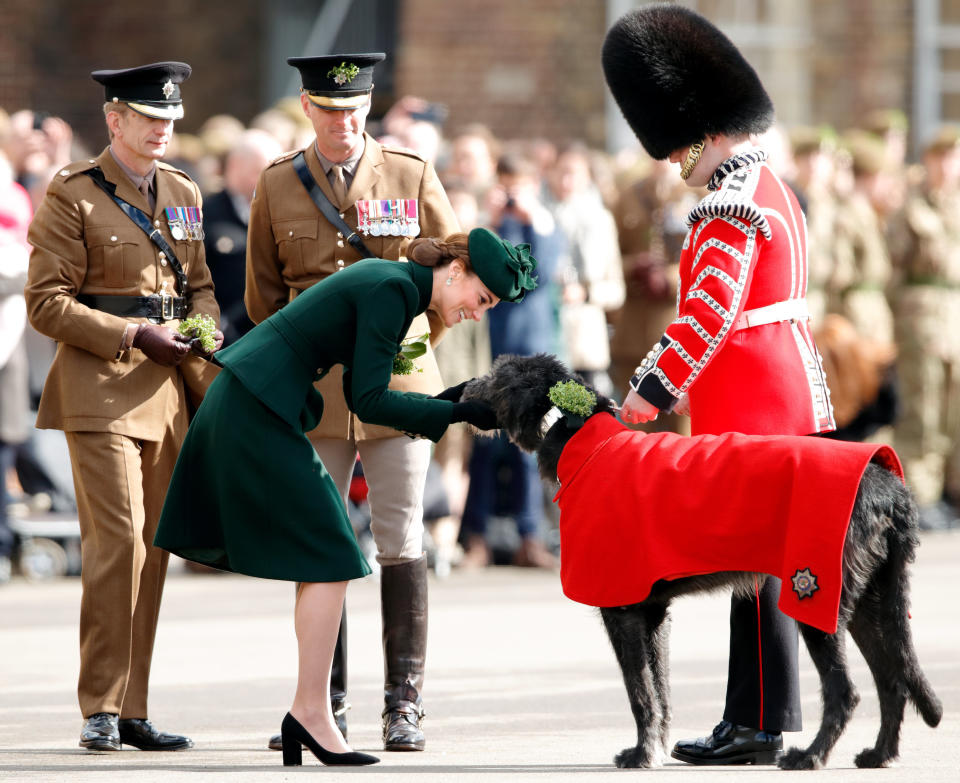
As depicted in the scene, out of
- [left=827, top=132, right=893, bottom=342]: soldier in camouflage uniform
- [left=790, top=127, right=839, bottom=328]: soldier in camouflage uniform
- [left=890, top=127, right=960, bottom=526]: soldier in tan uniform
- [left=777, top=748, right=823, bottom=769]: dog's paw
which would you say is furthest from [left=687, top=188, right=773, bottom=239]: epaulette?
[left=890, top=127, right=960, bottom=526]: soldier in tan uniform

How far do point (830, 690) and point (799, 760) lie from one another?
0.23m

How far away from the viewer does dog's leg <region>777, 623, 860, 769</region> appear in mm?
5945

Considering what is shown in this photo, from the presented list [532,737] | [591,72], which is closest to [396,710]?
[532,737]

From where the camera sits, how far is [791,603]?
579cm

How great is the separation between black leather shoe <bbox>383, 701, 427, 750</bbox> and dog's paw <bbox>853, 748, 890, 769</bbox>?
143cm

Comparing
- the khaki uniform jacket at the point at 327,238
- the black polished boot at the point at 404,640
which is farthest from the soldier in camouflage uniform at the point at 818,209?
the black polished boot at the point at 404,640

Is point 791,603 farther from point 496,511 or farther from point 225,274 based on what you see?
point 496,511

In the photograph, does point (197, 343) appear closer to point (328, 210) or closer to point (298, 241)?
point (298, 241)

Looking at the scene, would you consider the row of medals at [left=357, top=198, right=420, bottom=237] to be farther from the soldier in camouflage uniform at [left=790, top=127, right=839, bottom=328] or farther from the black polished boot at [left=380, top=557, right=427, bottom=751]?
the soldier in camouflage uniform at [left=790, top=127, right=839, bottom=328]

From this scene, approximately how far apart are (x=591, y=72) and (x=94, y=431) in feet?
36.1

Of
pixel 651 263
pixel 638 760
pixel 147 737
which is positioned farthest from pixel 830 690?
pixel 651 263

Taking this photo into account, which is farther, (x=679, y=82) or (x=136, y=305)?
(x=136, y=305)

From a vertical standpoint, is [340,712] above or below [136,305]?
below

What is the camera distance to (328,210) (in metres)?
6.77
